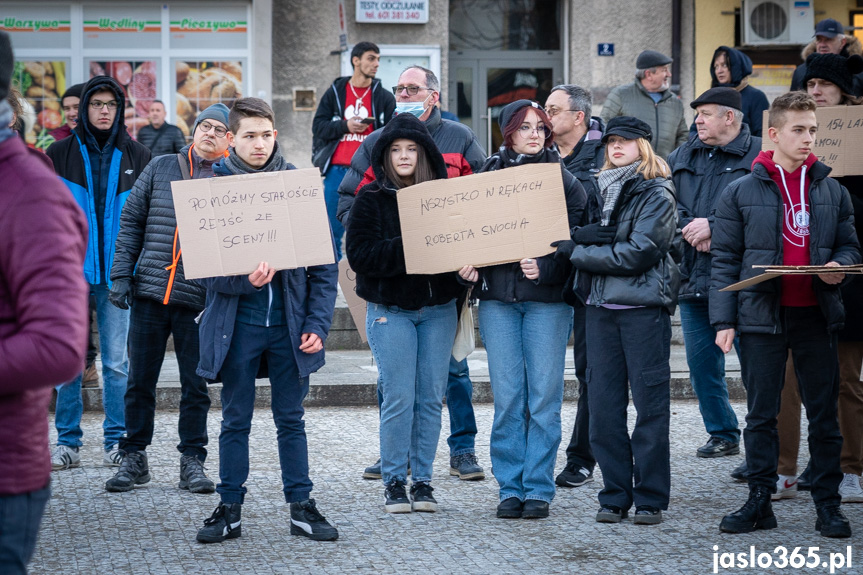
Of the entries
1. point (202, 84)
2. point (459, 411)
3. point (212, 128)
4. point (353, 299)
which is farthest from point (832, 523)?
point (202, 84)

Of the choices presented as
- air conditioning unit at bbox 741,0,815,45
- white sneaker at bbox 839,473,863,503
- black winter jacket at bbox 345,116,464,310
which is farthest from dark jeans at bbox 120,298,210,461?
air conditioning unit at bbox 741,0,815,45

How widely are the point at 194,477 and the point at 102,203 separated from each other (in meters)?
1.87

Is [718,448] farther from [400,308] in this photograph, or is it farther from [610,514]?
[400,308]

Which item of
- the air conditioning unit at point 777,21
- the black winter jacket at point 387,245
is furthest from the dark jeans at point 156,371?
the air conditioning unit at point 777,21

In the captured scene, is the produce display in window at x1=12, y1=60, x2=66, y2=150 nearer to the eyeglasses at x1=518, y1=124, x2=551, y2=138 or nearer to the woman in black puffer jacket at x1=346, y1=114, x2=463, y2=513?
the woman in black puffer jacket at x1=346, y1=114, x2=463, y2=513

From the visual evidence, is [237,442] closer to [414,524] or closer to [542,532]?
[414,524]

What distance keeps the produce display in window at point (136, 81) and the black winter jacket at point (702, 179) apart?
355 inches

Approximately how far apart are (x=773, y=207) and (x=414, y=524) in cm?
235

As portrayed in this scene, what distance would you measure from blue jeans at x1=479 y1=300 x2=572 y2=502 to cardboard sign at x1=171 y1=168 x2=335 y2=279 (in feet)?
3.39

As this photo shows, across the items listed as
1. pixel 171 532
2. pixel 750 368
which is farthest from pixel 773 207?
pixel 171 532

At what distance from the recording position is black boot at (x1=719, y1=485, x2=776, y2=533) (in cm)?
522

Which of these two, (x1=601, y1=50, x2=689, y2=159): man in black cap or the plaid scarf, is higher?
(x1=601, y1=50, x2=689, y2=159): man in black cap

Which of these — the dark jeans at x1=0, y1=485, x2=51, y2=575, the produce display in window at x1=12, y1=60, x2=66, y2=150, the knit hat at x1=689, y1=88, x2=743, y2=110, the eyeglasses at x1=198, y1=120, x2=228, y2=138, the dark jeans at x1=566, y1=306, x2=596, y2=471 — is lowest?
the dark jeans at x1=566, y1=306, x2=596, y2=471

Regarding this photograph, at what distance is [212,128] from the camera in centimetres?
616
